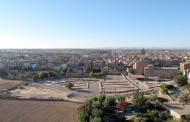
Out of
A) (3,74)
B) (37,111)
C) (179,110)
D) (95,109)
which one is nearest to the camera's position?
(95,109)

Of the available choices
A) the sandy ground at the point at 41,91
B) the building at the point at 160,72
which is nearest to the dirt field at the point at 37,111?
the sandy ground at the point at 41,91

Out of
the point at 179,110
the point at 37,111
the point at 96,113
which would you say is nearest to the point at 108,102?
the point at 96,113

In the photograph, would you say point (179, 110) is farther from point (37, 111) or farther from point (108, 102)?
point (37, 111)

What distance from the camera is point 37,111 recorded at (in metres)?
21.2

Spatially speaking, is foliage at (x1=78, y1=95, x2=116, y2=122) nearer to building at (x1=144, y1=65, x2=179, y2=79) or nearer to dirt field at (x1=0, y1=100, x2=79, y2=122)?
dirt field at (x1=0, y1=100, x2=79, y2=122)

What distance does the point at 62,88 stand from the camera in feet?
104

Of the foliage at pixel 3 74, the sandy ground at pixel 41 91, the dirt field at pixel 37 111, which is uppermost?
the foliage at pixel 3 74

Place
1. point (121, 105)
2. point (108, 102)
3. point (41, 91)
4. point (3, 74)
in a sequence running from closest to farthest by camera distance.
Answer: point (108, 102)
point (121, 105)
point (41, 91)
point (3, 74)

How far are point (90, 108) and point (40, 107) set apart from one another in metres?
5.76

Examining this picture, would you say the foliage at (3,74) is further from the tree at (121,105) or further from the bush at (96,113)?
the bush at (96,113)

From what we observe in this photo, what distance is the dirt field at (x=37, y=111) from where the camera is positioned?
18.9 meters

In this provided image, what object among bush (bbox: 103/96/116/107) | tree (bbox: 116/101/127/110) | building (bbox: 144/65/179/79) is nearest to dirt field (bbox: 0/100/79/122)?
bush (bbox: 103/96/116/107)

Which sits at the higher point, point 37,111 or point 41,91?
point 37,111

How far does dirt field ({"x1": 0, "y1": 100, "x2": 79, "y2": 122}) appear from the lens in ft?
62.1
